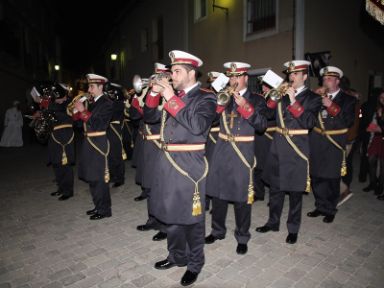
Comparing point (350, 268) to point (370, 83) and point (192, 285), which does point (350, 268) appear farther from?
point (370, 83)

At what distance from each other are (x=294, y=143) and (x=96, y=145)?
312 centimetres

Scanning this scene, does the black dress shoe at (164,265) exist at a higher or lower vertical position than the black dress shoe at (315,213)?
lower

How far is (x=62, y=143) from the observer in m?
6.26

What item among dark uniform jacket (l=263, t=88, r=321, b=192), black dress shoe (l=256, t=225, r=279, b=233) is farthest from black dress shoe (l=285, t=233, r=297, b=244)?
dark uniform jacket (l=263, t=88, r=321, b=192)

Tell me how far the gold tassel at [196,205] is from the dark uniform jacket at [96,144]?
2.39 meters

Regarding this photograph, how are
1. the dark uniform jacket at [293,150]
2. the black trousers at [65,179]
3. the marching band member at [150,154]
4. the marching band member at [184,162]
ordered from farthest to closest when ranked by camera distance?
the black trousers at [65,179] → the marching band member at [150,154] → the dark uniform jacket at [293,150] → the marching band member at [184,162]

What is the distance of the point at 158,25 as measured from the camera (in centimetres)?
1902

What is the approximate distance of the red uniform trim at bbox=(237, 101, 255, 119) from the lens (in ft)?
12.3

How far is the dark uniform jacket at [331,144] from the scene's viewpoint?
4930mm

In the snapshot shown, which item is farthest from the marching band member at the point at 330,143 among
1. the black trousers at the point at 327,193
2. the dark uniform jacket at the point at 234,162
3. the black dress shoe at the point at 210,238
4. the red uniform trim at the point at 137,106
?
the red uniform trim at the point at 137,106

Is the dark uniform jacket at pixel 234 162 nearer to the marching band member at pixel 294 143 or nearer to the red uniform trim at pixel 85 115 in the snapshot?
the marching band member at pixel 294 143

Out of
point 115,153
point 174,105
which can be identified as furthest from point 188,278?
point 115,153

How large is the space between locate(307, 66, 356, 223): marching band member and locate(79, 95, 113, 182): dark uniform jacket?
3.47 meters

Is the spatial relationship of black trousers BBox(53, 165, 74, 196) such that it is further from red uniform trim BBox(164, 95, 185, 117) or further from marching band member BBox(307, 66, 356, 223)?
marching band member BBox(307, 66, 356, 223)
